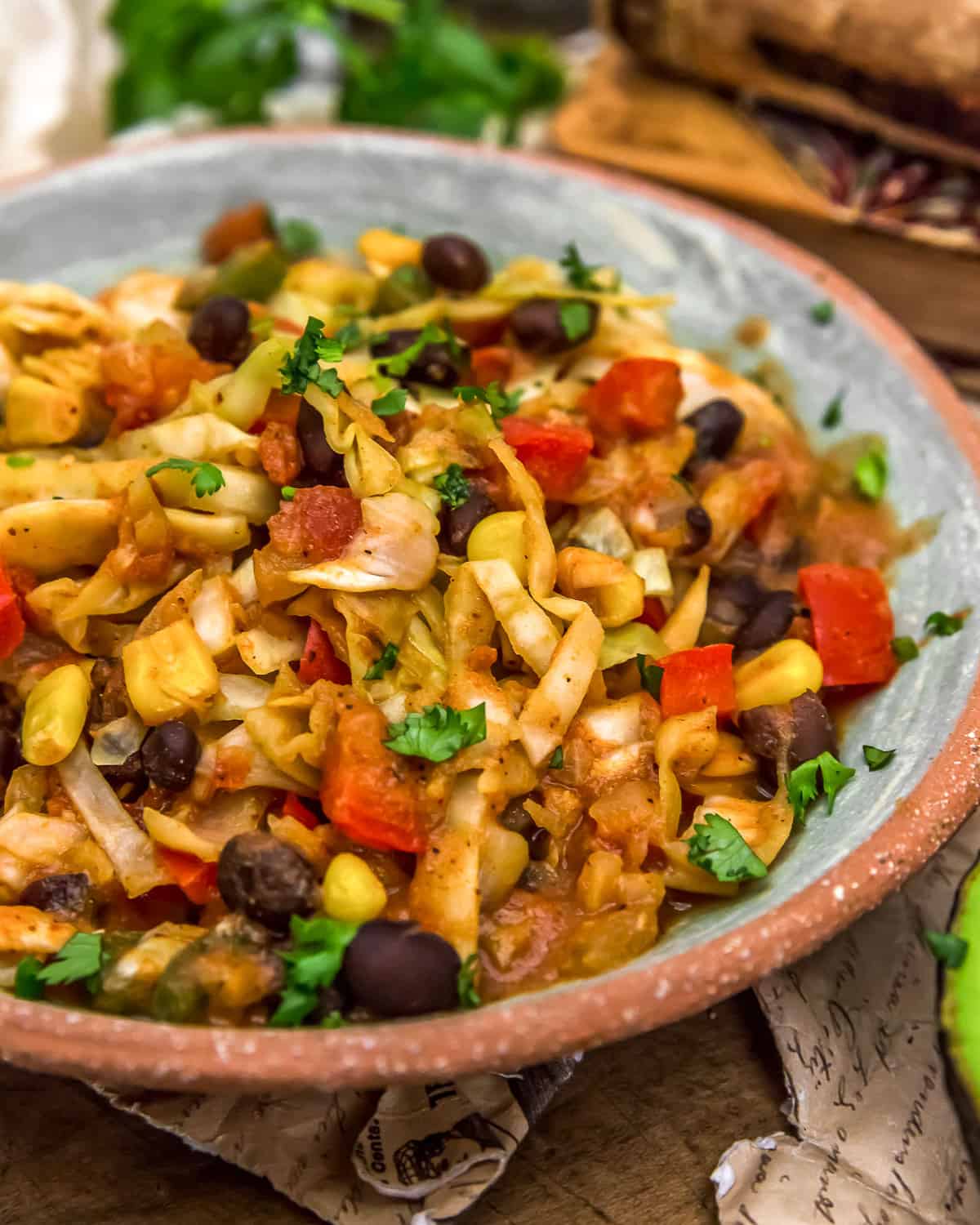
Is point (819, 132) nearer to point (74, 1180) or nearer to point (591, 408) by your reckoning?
point (591, 408)

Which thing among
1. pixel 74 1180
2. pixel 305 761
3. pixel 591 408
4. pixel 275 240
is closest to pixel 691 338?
pixel 591 408

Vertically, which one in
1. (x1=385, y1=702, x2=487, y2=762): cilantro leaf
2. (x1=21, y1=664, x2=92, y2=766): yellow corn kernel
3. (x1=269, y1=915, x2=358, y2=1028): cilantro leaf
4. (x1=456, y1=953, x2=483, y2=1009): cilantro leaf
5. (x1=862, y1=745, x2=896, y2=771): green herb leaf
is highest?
(x1=862, y1=745, x2=896, y2=771): green herb leaf

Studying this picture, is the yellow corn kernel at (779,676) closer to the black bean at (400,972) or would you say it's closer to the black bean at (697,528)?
the black bean at (697,528)

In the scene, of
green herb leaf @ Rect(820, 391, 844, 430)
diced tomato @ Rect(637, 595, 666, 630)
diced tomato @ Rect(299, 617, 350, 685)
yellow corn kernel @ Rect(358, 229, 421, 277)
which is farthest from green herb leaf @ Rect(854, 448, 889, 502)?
diced tomato @ Rect(299, 617, 350, 685)

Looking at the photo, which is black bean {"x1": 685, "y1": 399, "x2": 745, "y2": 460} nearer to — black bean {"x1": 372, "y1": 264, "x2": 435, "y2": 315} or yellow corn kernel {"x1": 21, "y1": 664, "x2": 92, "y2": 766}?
black bean {"x1": 372, "y1": 264, "x2": 435, "y2": 315}

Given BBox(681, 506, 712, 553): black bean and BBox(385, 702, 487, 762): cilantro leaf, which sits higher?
BBox(681, 506, 712, 553): black bean

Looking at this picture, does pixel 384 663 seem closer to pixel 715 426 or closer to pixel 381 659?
pixel 381 659

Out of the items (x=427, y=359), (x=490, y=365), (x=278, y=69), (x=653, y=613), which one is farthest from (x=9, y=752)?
(x=278, y=69)
